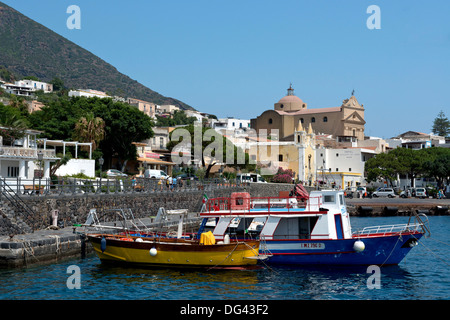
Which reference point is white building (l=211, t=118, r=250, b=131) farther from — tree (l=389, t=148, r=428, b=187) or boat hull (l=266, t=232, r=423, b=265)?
boat hull (l=266, t=232, r=423, b=265)

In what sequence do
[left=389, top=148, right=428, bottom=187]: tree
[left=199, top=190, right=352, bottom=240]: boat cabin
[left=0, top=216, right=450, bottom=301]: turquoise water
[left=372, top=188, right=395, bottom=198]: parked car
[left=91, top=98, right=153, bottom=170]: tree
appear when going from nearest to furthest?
[left=0, top=216, right=450, bottom=301]: turquoise water → [left=199, top=190, right=352, bottom=240]: boat cabin → [left=91, top=98, right=153, bottom=170]: tree → [left=372, top=188, right=395, bottom=198]: parked car → [left=389, top=148, right=428, bottom=187]: tree

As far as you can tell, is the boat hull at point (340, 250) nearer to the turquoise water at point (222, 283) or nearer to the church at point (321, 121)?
the turquoise water at point (222, 283)

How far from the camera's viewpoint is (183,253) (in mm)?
20469

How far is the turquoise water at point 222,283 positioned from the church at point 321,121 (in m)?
85.5

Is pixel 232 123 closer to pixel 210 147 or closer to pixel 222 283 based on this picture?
pixel 210 147

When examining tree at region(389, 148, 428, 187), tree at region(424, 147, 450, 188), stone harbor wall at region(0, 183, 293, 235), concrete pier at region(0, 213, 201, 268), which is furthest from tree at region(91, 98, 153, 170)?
tree at region(424, 147, 450, 188)

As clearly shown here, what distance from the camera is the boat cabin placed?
856 inches

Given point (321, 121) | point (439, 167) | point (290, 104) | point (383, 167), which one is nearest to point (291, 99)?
point (290, 104)

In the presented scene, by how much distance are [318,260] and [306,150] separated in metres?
65.9

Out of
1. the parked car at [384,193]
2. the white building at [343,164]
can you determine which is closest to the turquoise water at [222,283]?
the parked car at [384,193]

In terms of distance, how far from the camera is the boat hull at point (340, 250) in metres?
21.3

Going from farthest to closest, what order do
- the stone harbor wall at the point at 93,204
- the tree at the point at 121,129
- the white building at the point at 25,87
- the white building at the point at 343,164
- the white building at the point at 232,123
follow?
the white building at the point at 25,87
the white building at the point at 232,123
the white building at the point at 343,164
the tree at the point at 121,129
the stone harbor wall at the point at 93,204

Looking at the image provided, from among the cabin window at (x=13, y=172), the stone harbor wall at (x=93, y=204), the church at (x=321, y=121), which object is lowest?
the stone harbor wall at (x=93, y=204)
